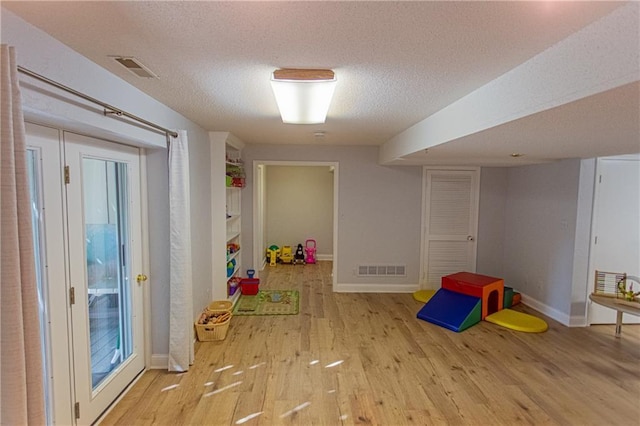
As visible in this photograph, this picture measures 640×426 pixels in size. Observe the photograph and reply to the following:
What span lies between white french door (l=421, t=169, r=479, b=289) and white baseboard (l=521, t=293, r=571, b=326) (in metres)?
0.89

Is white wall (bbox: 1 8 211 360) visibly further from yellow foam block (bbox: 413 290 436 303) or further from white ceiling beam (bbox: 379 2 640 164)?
yellow foam block (bbox: 413 290 436 303)

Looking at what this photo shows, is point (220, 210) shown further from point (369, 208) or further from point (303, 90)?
point (303, 90)

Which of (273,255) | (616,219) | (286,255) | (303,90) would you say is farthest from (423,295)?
(303,90)

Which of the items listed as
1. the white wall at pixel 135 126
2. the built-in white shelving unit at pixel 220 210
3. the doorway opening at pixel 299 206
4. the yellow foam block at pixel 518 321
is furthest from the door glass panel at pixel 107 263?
the doorway opening at pixel 299 206

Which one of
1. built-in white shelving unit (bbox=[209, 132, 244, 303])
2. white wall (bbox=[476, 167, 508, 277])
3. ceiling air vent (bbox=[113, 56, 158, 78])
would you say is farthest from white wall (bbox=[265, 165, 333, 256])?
ceiling air vent (bbox=[113, 56, 158, 78])

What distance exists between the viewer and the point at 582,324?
4145 millimetres

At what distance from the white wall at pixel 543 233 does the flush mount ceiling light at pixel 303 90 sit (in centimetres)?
356

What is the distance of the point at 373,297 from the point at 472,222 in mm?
2008

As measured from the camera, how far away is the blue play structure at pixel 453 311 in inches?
159

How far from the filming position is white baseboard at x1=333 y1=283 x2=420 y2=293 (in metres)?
5.50

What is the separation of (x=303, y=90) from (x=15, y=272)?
1.51 metres

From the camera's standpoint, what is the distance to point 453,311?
4.22 m

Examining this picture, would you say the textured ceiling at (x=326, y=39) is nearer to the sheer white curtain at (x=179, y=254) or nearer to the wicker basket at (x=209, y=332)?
the sheer white curtain at (x=179, y=254)

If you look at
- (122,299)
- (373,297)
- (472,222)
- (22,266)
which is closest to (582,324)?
(472,222)
